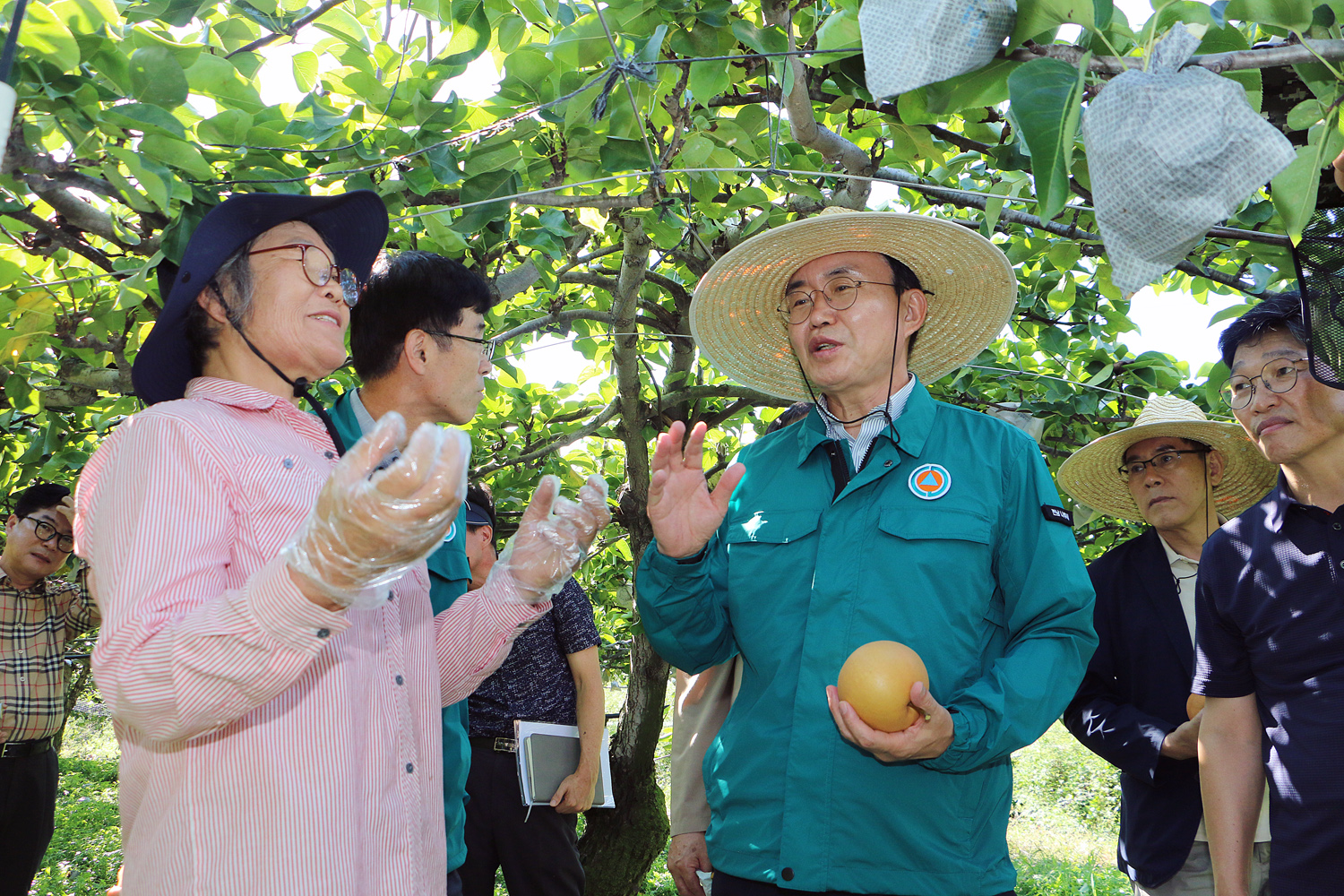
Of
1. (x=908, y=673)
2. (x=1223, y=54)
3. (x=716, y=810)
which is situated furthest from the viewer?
(x=716, y=810)

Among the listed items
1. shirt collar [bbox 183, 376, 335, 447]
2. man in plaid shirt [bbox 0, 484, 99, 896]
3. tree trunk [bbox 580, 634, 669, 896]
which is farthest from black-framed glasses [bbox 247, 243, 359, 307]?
tree trunk [bbox 580, 634, 669, 896]

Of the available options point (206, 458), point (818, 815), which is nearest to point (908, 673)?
point (818, 815)

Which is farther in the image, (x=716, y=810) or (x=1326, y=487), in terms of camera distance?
(x=1326, y=487)

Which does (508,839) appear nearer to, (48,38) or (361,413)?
(361,413)

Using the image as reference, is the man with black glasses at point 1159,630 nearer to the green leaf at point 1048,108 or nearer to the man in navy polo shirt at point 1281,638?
the man in navy polo shirt at point 1281,638

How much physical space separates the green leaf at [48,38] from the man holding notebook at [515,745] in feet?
7.88

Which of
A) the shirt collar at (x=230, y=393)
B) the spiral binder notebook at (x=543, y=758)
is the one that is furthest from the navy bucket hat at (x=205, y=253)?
the spiral binder notebook at (x=543, y=758)

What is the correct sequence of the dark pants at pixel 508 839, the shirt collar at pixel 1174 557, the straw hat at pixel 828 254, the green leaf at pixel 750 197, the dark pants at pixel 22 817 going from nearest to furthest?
the straw hat at pixel 828 254
the green leaf at pixel 750 197
the shirt collar at pixel 1174 557
the dark pants at pixel 508 839
the dark pants at pixel 22 817

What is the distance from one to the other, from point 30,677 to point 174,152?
155 inches

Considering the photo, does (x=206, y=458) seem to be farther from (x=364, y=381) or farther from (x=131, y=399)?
(x=131, y=399)

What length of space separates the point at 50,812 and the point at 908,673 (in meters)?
4.69

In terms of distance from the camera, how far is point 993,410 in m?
4.74

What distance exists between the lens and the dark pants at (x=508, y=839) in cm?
378

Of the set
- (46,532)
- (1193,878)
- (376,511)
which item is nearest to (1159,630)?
(1193,878)
